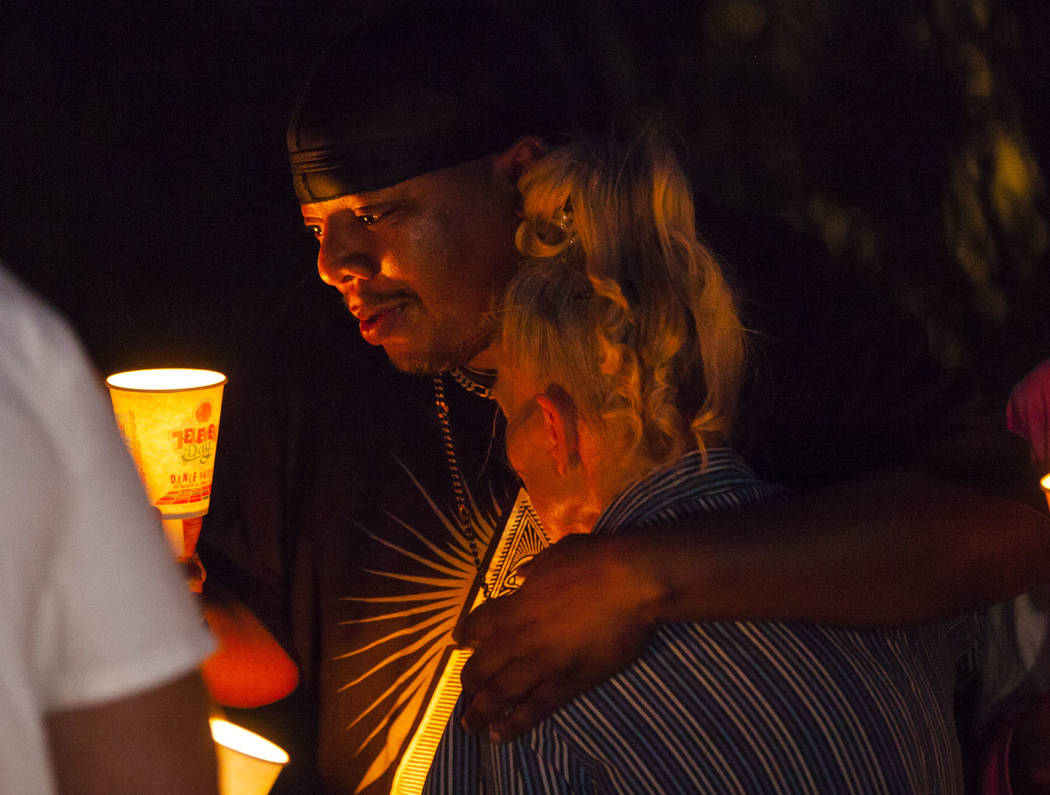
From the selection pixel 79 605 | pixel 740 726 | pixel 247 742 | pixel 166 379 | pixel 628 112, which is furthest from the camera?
pixel 628 112

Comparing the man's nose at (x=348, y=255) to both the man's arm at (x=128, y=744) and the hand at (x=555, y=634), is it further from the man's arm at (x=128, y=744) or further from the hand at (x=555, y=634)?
the man's arm at (x=128, y=744)

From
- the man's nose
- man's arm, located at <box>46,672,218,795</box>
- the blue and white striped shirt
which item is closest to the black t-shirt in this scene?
the man's nose

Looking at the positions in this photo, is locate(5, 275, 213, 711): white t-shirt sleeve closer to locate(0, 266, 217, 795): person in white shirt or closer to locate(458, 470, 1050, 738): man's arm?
locate(0, 266, 217, 795): person in white shirt

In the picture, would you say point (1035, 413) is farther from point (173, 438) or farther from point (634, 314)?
point (173, 438)

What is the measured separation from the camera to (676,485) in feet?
5.43

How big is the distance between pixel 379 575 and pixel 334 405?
404 mm

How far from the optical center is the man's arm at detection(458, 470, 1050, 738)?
1.53 meters

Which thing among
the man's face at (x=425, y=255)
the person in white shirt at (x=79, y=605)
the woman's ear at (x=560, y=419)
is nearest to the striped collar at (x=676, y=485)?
the woman's ear at (x=560, y=419)

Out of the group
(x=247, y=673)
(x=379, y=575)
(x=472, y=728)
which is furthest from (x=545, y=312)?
(x=247, y=673)

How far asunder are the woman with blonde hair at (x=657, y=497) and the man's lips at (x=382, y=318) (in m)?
0.39

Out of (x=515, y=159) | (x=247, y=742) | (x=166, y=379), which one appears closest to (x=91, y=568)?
(x=247, y=742)

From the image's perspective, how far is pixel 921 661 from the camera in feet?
5.47

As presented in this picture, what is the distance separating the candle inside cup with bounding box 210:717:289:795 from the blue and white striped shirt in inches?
9.9

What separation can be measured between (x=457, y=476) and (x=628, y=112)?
1.66 meters
